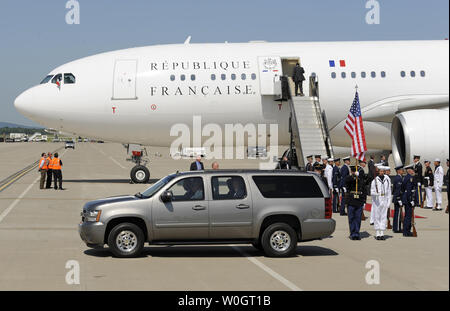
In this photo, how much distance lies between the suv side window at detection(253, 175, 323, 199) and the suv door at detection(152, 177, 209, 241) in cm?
119

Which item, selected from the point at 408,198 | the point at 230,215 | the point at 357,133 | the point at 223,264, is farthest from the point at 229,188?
the point at 357,133

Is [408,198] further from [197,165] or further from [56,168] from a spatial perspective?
[56,168]

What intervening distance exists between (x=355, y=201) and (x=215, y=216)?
4068mm

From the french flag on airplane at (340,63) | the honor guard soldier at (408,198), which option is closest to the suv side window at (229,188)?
the honor guard soldier at (408,198)

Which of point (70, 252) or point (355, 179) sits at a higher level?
point (355, 179)

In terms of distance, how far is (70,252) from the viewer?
12.9 meters

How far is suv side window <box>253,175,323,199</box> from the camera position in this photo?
12.8 meters

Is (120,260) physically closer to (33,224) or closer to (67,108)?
(33,224)

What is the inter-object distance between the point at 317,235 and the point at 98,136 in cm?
1671

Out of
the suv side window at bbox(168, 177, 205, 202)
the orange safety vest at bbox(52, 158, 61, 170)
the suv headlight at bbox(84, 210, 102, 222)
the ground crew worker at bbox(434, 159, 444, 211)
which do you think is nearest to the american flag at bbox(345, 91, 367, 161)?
the ground crew worker at bbox(434, 159, 444, 211)

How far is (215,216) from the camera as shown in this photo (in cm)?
1247

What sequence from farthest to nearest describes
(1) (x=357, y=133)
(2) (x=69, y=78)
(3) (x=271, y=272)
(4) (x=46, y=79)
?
1. (4) (x=46, y=79)
2. (2) (x=69, y=78)
3. (1) (x=357, y=133)
4. (3) (x=271, y=272)
